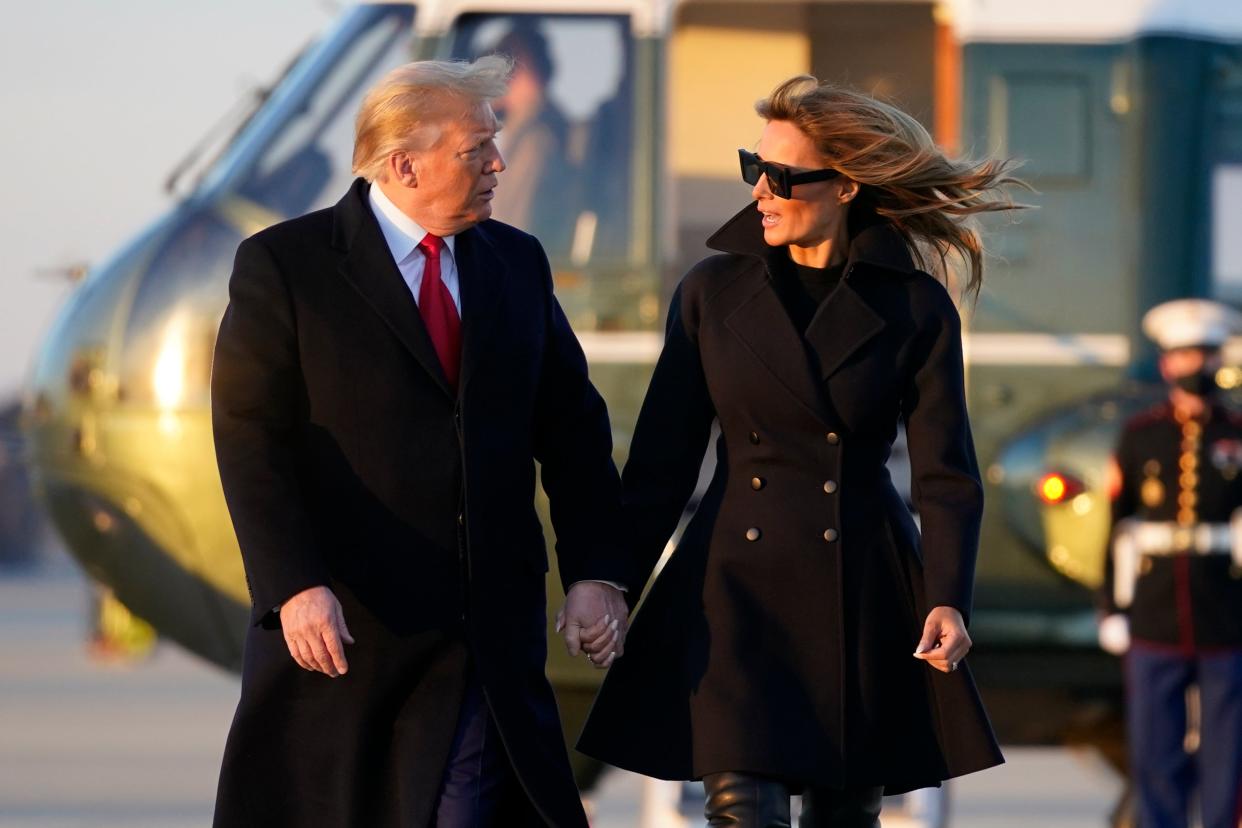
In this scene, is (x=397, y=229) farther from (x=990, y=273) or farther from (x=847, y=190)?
(x=990, y=273)

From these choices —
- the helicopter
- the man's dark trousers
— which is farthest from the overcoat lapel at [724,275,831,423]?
the man's dark trousers

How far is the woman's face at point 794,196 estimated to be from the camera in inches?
168

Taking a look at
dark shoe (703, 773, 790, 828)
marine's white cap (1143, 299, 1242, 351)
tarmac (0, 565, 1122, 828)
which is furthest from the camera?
tarmac (0, 565, 1122, 828)

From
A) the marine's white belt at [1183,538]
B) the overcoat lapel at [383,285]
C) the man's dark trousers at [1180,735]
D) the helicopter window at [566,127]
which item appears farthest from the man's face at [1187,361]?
the overcoat lapel at [383,285]

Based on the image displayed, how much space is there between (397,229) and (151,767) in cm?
695

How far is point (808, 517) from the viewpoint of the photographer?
4230mm

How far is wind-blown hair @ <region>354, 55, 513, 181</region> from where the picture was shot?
4023 mm

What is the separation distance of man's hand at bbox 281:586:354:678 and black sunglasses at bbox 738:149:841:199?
109 centimetres

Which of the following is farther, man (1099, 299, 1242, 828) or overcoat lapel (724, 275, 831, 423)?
man (1099, 299, 1242, 828)

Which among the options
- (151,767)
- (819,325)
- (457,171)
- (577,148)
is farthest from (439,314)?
(151,767)

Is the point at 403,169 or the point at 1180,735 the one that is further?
the point at 1180,735

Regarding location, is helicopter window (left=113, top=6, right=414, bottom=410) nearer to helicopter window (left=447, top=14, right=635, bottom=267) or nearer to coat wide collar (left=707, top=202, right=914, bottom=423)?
helicopter window (left=447, top=14, right=635, bottom=267)

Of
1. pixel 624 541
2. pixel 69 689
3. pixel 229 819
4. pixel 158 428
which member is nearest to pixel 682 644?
pixel 624 541

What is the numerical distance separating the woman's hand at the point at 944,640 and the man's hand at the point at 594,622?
0.52 m
